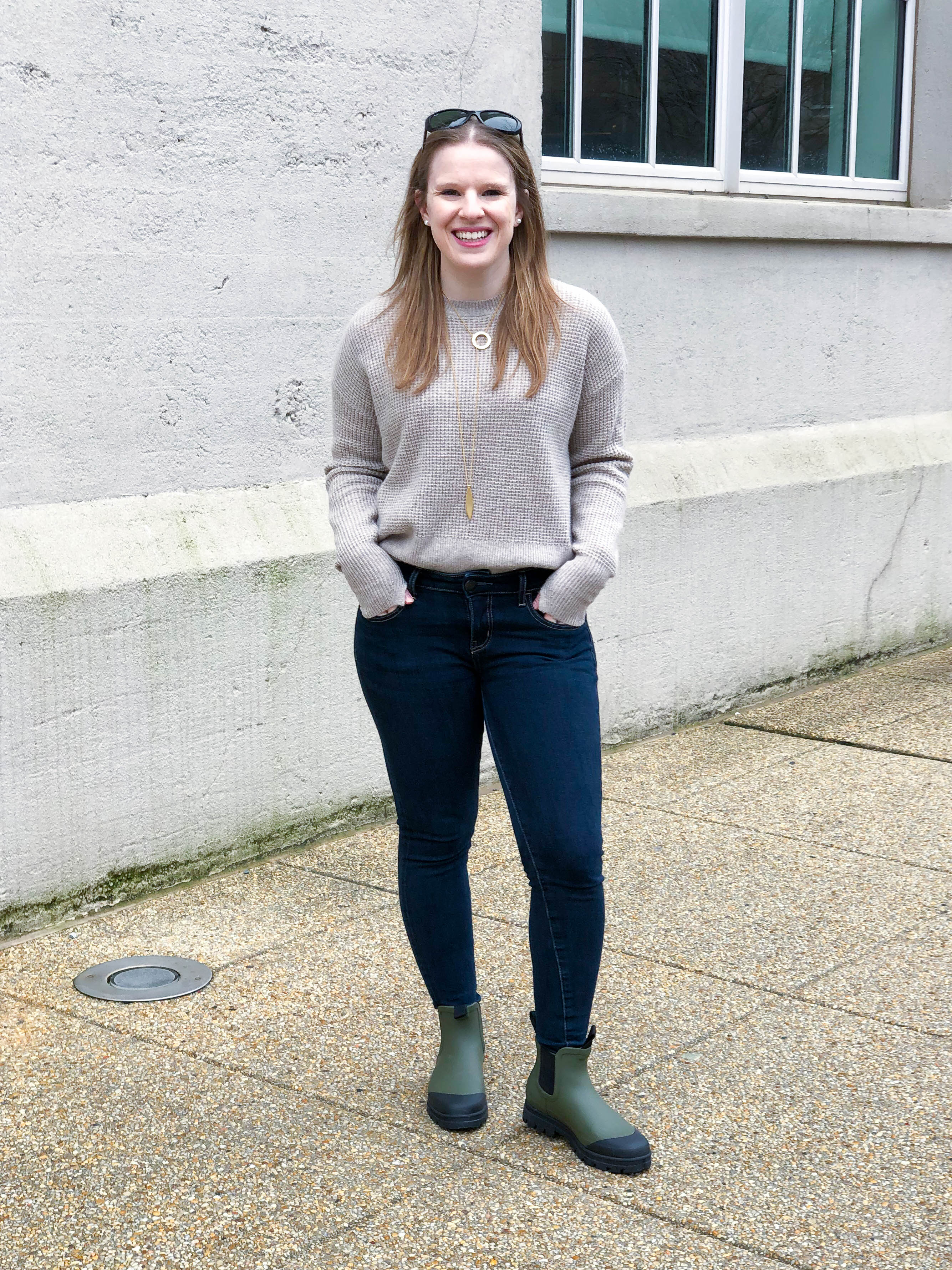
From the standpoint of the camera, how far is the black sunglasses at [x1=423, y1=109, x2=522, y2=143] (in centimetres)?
272

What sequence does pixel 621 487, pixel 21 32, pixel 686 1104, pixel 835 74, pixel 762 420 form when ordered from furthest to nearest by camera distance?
pixel 835 74 < pixel 762 420 < pixel 21 32 < pixel 686 1104 < pixel 621 487

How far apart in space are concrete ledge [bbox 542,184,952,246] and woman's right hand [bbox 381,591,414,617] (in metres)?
2.94

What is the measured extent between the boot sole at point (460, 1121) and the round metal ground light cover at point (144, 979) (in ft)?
2.93

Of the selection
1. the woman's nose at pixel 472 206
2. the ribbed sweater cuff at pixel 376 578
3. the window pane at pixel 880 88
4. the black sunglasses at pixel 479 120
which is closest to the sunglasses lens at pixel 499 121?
the black sunglasses at pixel 479 120

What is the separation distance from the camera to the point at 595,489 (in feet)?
9.28

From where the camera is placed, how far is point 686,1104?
309 centimetres

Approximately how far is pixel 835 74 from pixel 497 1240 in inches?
235

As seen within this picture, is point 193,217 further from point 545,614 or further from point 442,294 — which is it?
point 545,614

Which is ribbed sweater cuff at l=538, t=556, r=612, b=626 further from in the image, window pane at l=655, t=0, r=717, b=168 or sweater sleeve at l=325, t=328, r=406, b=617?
window pane at l=655, t=0, r=717, b=168

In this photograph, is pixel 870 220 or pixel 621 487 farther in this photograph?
pixel 870 220

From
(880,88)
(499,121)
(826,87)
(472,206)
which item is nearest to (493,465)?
(472,206)

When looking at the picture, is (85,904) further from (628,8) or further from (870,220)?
(870,220)

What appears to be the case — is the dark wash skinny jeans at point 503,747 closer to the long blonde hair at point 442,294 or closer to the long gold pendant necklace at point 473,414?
the long gold pendant necklace at point 473,414

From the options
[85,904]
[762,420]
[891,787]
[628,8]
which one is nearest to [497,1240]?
[85,904]
